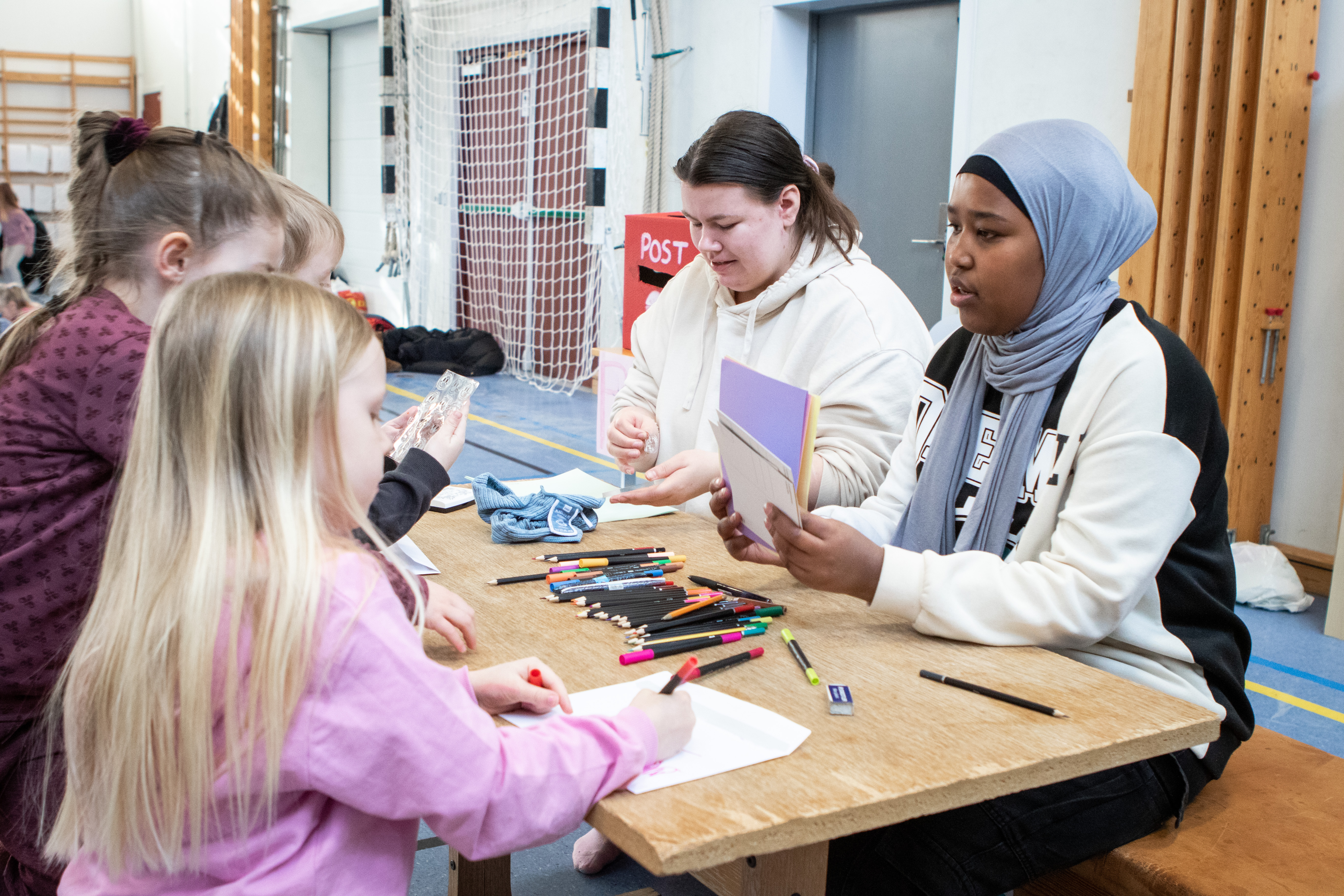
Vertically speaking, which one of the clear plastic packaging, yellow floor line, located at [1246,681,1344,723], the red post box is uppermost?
the red post box

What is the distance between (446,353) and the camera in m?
8.19

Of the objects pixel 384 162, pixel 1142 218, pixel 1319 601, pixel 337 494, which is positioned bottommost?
pixel 1319 601

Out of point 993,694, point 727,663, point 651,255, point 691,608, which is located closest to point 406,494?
point 691,608

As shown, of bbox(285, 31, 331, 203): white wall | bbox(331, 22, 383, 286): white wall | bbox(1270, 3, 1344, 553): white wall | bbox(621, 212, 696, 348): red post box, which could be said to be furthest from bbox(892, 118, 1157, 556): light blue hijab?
bbox(285, 31, 331, 203): white wall

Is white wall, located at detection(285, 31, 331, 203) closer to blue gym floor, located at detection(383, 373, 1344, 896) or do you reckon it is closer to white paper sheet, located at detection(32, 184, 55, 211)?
white paper sheet, located at detection(32, 184, 55, 211)

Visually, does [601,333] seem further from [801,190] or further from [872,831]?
[872,831]

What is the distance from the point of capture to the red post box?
4.45 meters

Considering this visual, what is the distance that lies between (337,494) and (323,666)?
16cm

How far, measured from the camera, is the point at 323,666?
34.6 inches

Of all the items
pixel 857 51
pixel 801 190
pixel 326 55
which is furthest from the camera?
pixel 326 55

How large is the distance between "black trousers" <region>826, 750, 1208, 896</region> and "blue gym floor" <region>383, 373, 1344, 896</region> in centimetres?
72

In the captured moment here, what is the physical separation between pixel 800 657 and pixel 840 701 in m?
0.13

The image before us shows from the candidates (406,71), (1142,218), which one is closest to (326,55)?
(406,71)

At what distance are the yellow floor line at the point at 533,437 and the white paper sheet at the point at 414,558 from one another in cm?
327
